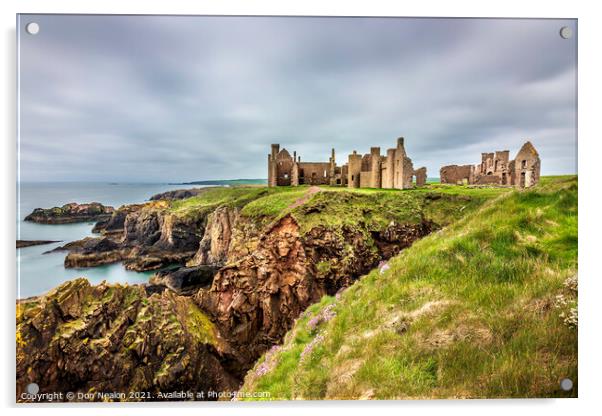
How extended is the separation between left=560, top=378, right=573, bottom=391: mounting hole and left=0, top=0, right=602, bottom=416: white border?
2236mm

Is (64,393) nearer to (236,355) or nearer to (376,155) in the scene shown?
(236,355)

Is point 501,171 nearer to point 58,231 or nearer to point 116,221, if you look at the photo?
point 116,221

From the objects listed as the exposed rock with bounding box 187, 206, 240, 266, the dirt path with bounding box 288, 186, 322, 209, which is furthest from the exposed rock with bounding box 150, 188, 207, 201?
the dirt path with bounding box 288, 186, 322, 209

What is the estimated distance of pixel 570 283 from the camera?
15.1 feet

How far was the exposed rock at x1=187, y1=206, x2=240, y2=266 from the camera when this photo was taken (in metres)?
14.1

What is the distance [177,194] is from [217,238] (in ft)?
12.8

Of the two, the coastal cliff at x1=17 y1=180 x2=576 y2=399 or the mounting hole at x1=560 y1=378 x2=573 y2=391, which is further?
the coastal cliff at x1=17 y1=180 x2=576 y2=399

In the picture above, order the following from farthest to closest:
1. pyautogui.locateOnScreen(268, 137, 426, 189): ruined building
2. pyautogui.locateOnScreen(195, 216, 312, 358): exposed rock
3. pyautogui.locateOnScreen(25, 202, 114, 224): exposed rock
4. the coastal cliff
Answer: pyautogui.locateOnScreen(268, 137, 426, 189): ruined building
pyautogui.locateOnScreen(195, 216, 312, 358): exposed rock
the coastal cliff
pyautogui.locateOnScreen(25, 202, 114, 224): exposed rock

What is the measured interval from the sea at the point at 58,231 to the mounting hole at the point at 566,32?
1312 centimetres

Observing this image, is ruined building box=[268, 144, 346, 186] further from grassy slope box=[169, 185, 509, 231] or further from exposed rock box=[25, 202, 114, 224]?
exposed rock box=[25, 202, 114, 224]

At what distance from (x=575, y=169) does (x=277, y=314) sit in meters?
12.6

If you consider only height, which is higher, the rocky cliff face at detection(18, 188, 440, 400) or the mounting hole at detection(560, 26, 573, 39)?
the mounting hole at detection(560, 26, 573, 39)

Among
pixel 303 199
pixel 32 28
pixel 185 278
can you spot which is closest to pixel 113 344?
pixel 185 278

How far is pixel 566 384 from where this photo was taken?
13.1 ft
